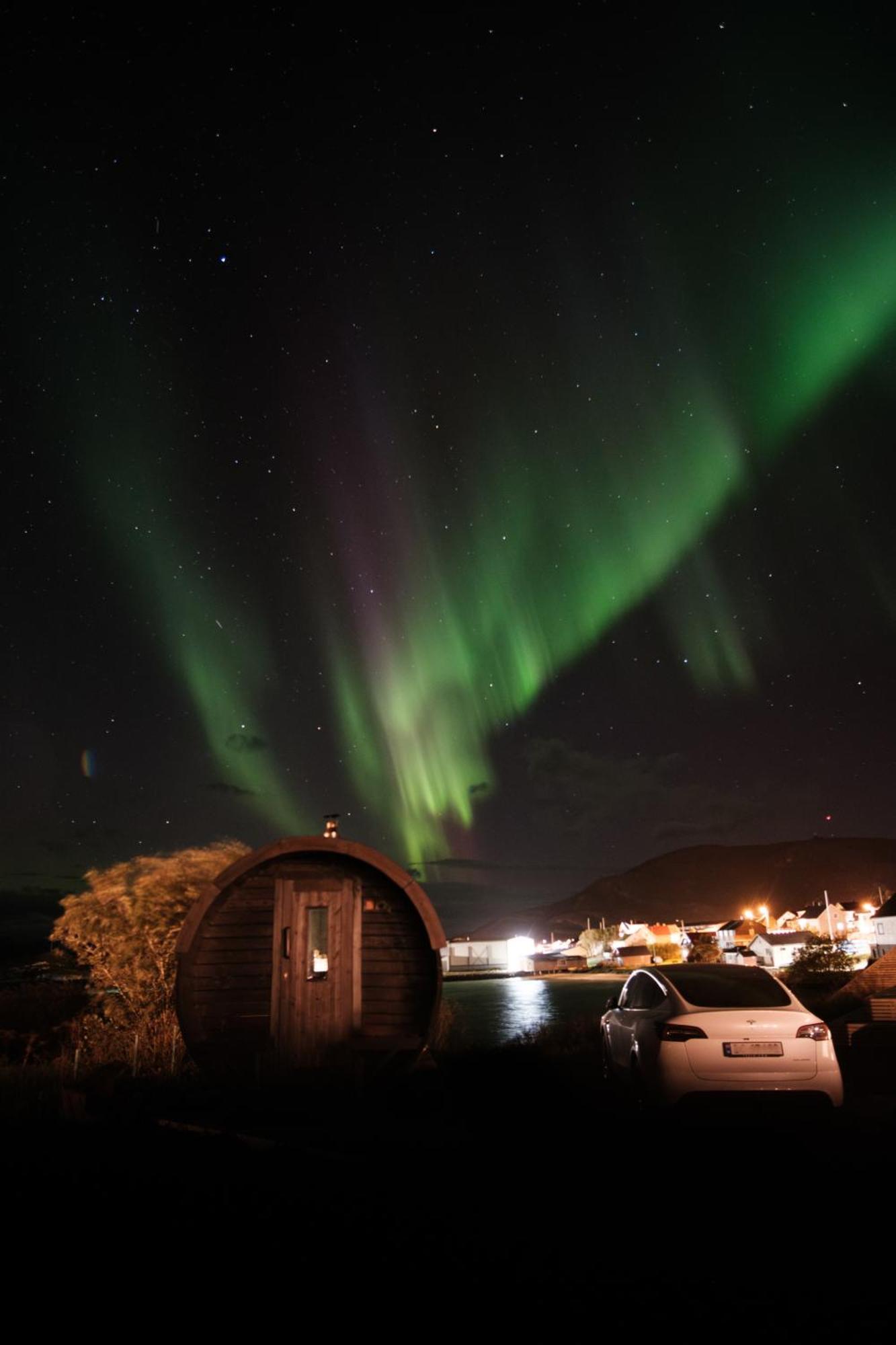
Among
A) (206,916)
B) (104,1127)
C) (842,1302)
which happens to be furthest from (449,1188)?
(206,916)

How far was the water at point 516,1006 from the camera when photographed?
69.3 feet

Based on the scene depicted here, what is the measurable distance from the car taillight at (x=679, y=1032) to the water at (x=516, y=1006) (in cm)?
346

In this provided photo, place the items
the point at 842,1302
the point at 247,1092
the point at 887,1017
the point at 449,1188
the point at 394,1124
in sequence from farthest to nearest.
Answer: the point at 887,1017 < the point at 247,1092 < the point at 394,1124 < the point at 449,1188 < the point at 842,1302

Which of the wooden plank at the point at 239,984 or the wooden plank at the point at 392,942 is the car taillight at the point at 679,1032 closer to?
the wooden plank at the point at 392,942

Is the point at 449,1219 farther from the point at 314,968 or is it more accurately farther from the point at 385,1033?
the point at 314,968

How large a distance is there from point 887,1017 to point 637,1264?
10.5 m

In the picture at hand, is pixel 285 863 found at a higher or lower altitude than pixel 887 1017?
higher

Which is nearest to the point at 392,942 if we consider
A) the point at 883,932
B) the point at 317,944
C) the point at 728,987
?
the point at 317,944

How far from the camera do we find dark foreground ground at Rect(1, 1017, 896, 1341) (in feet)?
13.4

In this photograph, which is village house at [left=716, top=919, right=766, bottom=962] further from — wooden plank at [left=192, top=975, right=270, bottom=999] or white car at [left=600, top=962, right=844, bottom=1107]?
white car at [left=600, top=962, right=844, bottom=1107]

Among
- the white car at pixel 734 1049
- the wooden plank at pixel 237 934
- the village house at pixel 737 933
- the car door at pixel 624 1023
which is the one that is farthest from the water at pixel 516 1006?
the village house at pixel 737 933

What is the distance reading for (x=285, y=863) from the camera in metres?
12.6

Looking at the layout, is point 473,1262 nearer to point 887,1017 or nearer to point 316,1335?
point 316,1335

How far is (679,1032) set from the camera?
815cm
